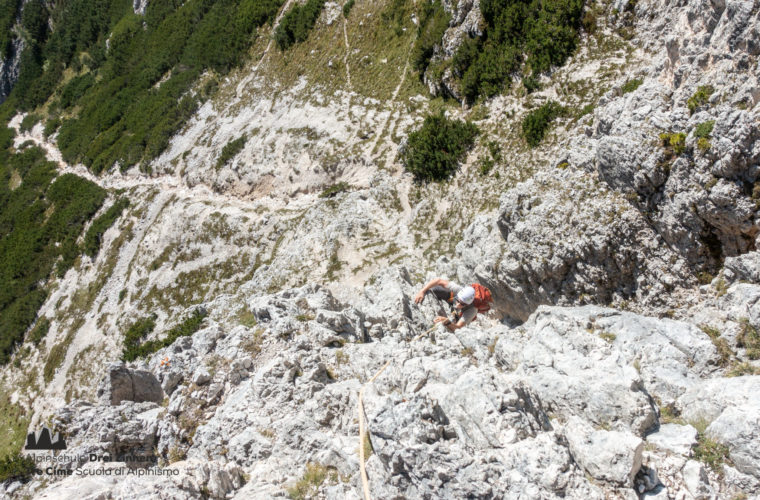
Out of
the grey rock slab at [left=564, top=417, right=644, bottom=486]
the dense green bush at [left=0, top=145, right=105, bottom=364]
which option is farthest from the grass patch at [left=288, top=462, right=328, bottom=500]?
the dense green bush at [left=0, top=145, right=105, bottom=364]

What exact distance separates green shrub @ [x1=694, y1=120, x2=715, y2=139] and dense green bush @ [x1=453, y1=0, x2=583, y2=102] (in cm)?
1868

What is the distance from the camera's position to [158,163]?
57.3m

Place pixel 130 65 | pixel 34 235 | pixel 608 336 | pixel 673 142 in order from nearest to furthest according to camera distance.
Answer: pixel 608 336, pixel 673 142, pixel 34 235, pixel 130 65

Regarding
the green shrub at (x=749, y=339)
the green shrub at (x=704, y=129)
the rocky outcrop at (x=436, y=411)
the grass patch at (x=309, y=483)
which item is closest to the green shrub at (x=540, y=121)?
the green shrub at (x=704, y=129)

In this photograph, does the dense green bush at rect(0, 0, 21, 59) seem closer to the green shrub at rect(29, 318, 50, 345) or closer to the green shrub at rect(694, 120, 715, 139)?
the green shrub at rect(29, 318, 50, 345)

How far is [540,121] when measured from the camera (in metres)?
28.3

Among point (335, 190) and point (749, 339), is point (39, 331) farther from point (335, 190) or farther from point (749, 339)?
point (749, 339)

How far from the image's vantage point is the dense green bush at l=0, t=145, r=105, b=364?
2175 inches

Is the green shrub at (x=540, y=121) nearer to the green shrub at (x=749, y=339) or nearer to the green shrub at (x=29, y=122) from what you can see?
the green shrub at (x=749, y=339)

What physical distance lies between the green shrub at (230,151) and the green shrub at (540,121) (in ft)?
107

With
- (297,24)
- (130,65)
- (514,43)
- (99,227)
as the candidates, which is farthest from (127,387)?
(130,65)

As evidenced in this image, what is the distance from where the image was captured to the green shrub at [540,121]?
28141 mm

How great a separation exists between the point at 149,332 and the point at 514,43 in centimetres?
4049

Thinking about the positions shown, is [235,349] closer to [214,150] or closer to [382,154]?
[382,154]
